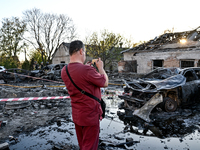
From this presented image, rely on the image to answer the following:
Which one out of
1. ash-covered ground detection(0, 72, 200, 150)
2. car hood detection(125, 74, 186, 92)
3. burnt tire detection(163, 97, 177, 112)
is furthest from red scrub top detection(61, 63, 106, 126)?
burnt tire detection(163, 97, 177, 112)

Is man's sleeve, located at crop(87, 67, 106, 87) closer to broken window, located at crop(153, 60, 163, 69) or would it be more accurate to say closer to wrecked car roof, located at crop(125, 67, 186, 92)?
wrecked car roof, located at crop(125, 67, 186, 92)

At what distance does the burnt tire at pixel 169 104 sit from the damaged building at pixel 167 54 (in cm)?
1000

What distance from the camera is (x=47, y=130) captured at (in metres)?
4.29

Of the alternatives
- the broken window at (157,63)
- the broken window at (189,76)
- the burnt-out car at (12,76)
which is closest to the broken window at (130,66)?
the broken window at (157,63)

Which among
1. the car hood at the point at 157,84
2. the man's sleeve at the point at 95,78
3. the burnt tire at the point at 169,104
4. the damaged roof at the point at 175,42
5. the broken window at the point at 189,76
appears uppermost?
the damaged roof at the point at 175,42

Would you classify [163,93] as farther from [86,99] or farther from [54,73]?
[54,73]

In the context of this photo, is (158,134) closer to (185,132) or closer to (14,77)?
(185,132)

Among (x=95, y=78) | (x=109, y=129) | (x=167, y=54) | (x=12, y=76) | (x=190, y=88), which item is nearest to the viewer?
(x=95, y=78)

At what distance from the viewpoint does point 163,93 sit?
5.41 metres

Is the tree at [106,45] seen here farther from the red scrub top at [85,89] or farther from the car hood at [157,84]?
the red scrub top at [85,89]

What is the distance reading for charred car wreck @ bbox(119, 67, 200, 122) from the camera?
201 inches

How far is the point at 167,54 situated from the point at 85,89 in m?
15.5

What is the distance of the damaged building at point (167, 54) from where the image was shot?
1405 cm

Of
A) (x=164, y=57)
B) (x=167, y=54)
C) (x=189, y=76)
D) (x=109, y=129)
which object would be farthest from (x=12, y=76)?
(x=167, y=54)
